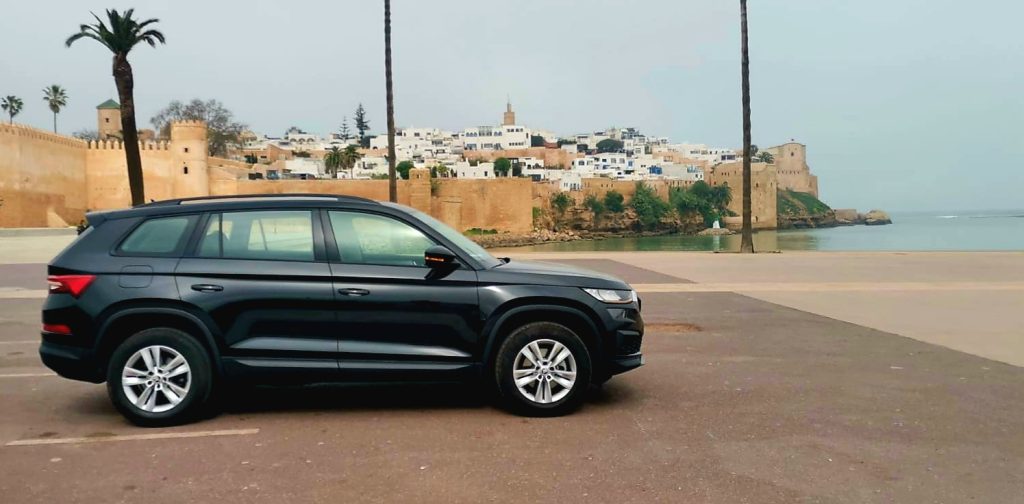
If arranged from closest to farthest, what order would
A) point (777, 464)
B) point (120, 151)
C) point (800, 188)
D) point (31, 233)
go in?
point (777, 464), point (31, 233), point (120, 151), point (800, 188)

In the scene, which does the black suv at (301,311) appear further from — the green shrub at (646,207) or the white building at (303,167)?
the white building at (303,167)

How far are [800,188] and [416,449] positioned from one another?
173m

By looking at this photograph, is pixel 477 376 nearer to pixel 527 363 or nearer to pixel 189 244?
pixel 527 363

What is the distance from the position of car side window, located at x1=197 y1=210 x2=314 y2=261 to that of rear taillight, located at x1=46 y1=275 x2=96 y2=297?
2.49 feet

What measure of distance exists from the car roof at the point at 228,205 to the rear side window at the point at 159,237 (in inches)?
2.7

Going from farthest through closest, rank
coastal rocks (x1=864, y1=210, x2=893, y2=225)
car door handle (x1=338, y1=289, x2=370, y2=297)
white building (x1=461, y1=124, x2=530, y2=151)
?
white building (x1=461, y1=124, x2=530, y2=151)
coastal rocks (x1=864, y1=210, x2=893, y2=225)
car door handle (x1=338, y1=289, x2=370, y2=297)

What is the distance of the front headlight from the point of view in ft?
19.5

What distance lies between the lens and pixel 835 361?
8000 mm

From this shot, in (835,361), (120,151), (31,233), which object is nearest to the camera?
(835,361)

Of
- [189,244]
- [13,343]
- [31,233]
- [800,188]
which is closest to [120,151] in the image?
[31,233]

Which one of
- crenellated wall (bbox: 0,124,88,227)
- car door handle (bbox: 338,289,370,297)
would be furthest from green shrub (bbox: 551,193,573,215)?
car door handle (bbox: 338,289,370,297)

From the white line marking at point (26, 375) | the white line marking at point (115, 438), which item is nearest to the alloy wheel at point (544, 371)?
the white line marking at point (115, 438)

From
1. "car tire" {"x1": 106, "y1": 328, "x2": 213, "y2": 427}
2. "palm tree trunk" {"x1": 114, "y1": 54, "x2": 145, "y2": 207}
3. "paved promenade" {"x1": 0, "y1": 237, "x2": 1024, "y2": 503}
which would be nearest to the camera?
"paved promenade" {"x1": 0, "y1": 237, "x2": 1024, "y2": 503}

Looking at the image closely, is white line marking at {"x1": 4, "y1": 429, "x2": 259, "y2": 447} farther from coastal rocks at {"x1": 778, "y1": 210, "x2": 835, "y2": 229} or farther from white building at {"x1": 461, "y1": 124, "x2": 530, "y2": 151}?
white building at {"x1": 461, "y1": 124, "x2": 530, "y2": 151}
